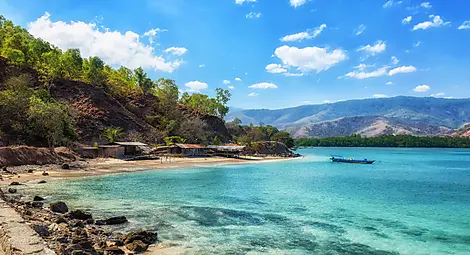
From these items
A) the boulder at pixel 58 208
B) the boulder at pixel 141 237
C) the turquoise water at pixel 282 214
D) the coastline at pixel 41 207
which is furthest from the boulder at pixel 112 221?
the boulder at pixel 141 237

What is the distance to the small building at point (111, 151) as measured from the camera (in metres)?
60.7

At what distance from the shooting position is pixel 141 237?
52.4 feet

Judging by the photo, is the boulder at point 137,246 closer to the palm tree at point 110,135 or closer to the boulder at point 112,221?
the boulder at point 112,221

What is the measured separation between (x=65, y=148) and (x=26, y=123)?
8.89 m

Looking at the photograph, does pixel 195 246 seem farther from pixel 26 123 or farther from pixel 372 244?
pixel 26 123

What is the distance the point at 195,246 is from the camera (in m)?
16.1

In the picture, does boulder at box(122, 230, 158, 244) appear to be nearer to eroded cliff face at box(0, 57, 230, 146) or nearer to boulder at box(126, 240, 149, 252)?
boulder at box(126, 240, 149, 252)

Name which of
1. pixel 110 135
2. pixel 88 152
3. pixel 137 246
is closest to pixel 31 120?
pixel 88 152

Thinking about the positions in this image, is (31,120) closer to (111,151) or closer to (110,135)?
(111,151)

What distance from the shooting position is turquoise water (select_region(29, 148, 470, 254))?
17219mm

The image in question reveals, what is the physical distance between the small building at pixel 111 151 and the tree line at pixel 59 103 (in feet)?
20.6

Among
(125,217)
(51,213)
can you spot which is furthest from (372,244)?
(51,213)

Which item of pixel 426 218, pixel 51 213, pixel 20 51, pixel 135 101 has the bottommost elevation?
pixel 426 218

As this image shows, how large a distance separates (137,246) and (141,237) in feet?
3.77
